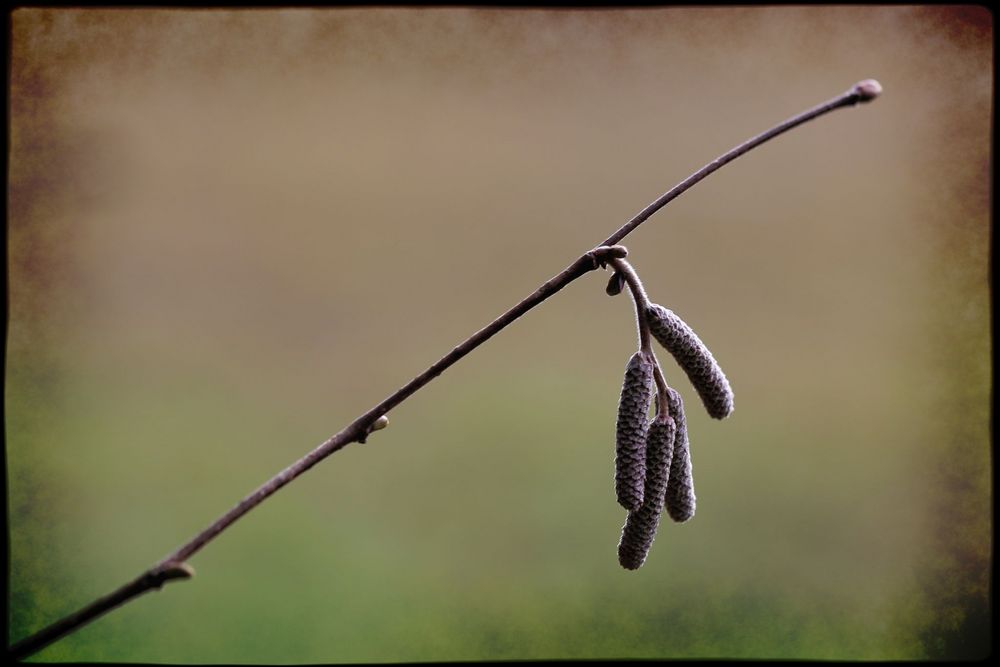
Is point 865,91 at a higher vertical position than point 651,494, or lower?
higher

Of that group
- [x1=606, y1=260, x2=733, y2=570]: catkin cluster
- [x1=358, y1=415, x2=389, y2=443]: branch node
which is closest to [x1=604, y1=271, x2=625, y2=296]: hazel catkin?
[x1=606, y1=260, x2=733, y2=570]: catkin cluster

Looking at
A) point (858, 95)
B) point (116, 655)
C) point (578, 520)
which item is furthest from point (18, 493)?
point (858, 95)

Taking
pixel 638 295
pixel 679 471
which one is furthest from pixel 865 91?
pixel 679 471

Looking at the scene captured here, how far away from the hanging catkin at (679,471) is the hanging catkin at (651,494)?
2 centimetres

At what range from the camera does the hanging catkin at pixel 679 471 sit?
600 millimetres

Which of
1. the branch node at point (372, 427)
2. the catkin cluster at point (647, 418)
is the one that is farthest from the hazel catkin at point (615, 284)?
the branch node at point (372, 427)

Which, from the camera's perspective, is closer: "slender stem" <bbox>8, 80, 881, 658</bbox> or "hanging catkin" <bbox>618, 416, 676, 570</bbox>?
"slender stem" <bbox>8, 80, 881, 658</bbox>

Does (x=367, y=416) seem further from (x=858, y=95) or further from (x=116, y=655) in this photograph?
(x=116, y=655)

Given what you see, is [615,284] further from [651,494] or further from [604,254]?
[651,494]

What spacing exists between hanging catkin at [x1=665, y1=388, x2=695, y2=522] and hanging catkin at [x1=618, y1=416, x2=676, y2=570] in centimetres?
2

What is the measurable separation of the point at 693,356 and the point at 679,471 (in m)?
0.09

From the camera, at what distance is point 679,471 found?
621 mm

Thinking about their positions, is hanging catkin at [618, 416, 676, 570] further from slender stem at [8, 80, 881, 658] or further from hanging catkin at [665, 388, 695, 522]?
slender stem at [8, 80, 881, 658]

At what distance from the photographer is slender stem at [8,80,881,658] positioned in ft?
1.54
